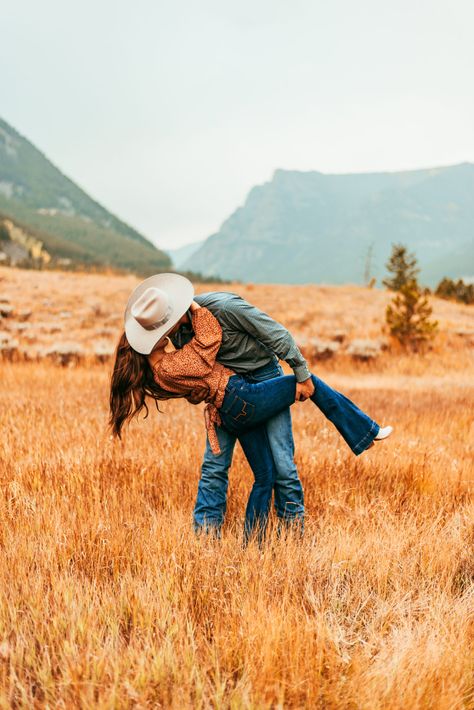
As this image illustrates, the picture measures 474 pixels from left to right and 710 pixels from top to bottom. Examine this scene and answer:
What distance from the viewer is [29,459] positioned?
142 inches

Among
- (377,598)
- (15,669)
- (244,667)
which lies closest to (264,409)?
(377,598)

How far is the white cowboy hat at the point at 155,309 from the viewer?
7.95ft

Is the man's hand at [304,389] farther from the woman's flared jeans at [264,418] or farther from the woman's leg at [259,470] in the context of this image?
the woman's leg at [259,470]

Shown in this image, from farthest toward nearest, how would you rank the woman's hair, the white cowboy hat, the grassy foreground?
1. the woman's hair
2. the white cowboy hat
3. the grassy foreground

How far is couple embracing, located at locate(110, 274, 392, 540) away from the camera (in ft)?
8.48

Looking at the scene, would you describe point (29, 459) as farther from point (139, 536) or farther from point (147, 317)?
point (147, 317)

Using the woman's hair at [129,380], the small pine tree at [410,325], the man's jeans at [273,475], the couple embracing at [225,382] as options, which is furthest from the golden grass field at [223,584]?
the small pine tree at [410,325]

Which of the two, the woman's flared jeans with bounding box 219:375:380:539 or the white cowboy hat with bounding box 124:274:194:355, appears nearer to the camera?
the white cowboy hat with bounding box 124:274:194:355

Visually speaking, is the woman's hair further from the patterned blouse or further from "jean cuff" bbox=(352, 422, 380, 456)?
"jean cuff" bbox=(352, 422, 380, 456)

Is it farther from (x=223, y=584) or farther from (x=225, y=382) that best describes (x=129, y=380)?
(x=223, y=584)

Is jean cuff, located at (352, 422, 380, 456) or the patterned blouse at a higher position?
the patterned blouse

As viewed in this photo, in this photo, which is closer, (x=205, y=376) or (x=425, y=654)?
(x=425, y=654)

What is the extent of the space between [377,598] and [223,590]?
1.96 ft

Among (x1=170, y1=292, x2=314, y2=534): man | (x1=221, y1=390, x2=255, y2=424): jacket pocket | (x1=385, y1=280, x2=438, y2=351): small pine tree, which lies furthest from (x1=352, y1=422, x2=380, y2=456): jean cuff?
(x1=385, y1=280, x2=438, y2=351): small pine tree
